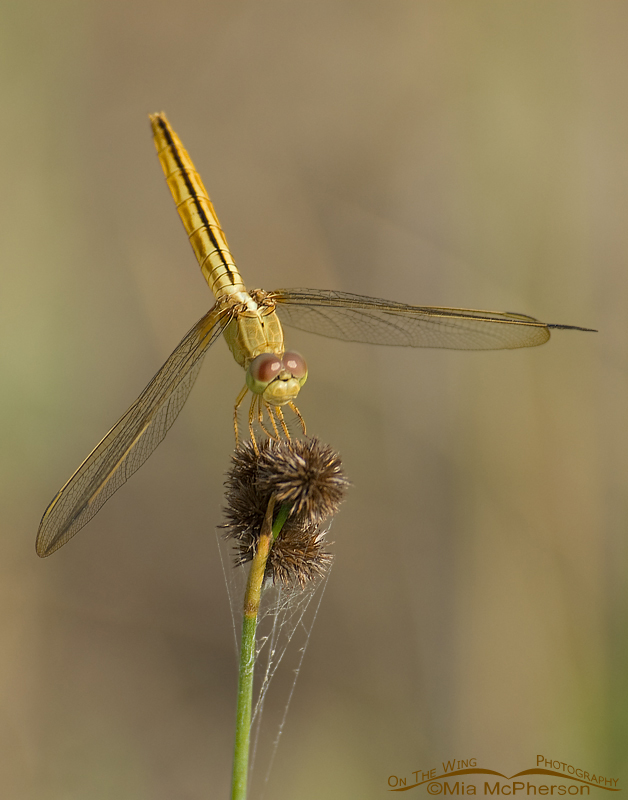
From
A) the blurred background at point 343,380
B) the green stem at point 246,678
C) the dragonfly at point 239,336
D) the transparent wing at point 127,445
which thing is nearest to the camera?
the green stem at point 246,678

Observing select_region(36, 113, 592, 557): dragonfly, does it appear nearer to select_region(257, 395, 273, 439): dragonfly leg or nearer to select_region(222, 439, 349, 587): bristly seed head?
select_region(257, 395, 273, 439): dragonfly leg

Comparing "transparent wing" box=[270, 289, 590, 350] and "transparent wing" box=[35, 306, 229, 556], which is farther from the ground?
"transparent wing" box=[270, 289, 590, 350]

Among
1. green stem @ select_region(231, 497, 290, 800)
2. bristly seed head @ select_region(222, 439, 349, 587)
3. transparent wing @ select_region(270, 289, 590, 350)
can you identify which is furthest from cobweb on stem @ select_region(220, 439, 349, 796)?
transparent wing @ select_region(270, 289, 590, 350)

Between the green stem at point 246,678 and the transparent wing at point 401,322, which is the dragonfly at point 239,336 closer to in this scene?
the transparent wing at point 401,322

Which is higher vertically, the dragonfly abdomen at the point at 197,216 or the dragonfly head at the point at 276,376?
the dragonfly abdomen at the point at 197,216

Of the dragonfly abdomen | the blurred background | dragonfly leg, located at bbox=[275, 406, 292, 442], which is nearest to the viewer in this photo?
dragonfly leg, located at bbox=[275, 406, 292, 442]

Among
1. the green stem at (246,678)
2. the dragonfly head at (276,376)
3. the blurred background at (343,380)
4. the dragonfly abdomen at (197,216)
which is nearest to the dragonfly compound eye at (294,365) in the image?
the dragonfly head at (276,376)
